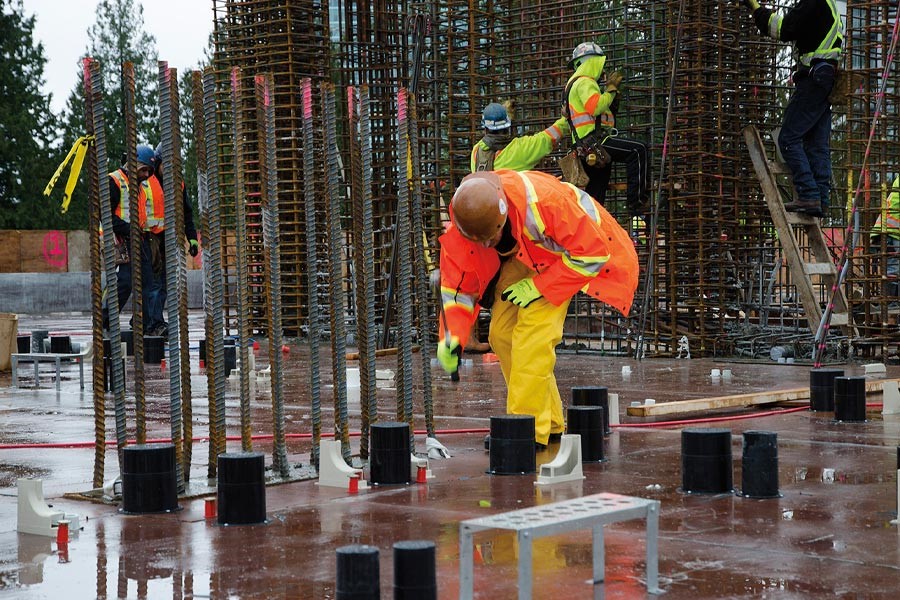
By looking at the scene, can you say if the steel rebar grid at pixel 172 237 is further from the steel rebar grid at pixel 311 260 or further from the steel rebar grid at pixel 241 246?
the steel rebar grid at pixel 311 260

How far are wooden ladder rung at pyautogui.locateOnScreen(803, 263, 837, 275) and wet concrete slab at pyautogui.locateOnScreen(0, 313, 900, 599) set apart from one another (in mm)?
5783

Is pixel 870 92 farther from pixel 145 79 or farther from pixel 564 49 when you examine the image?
pixel 145 79

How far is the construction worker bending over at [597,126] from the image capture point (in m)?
15.2

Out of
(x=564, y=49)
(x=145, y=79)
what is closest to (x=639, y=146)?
(x=564, y=49)

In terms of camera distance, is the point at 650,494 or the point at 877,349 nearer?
the point at 650,494

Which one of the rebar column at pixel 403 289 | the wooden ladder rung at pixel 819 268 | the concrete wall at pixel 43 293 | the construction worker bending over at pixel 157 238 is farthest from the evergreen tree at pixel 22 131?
the rebar column at pixel 403 289

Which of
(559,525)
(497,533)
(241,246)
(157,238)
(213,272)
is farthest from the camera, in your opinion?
(157,238)

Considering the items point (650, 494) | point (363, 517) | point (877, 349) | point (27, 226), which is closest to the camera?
point (363, 517)

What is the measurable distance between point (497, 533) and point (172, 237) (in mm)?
2581

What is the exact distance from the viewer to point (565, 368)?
52.9ft

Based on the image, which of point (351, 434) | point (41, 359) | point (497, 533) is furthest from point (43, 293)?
point (497, 533)

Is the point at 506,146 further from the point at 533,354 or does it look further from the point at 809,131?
the point at 533,354

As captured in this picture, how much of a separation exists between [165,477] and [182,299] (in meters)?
1.12

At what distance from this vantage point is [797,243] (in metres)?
16.6
